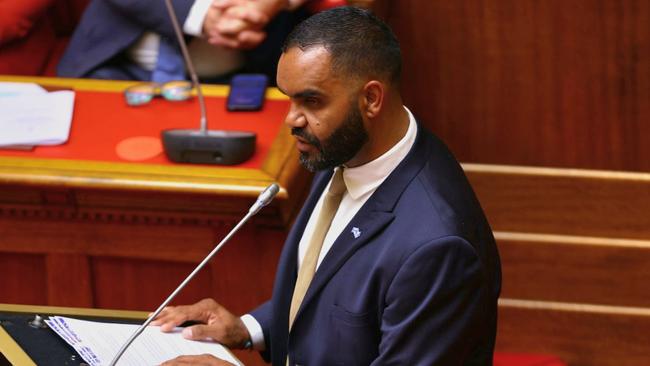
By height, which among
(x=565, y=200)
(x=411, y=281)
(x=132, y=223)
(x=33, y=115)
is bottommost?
(x=565, y=200)

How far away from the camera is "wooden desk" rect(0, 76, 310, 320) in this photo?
1.84 meters

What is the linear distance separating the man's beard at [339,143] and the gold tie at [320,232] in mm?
84

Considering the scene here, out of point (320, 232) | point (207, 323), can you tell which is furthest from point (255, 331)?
point (320, 232)

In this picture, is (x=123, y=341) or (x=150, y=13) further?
(x=150, y=13)

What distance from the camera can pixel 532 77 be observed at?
6.78ft

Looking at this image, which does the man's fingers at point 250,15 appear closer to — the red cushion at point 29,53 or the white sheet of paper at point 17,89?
the white sheet of paper at point 17,89

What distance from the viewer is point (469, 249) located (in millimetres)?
1312

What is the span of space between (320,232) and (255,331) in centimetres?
19

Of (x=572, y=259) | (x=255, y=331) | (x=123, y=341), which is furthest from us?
(x=572, y=259)

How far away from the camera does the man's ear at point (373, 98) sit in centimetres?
133

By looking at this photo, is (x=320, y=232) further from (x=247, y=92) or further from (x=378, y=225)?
(x=247, y=92)

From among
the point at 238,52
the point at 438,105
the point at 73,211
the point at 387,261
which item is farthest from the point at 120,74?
the point at 387,261

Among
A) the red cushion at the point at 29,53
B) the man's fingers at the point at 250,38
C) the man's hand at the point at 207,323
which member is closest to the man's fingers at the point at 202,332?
the man's hand at the point at 207,323

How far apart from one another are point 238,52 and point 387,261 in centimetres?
98
